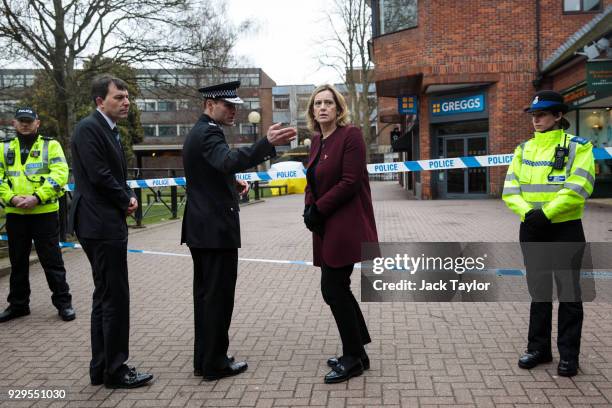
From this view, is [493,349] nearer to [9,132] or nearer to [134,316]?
[134,316]

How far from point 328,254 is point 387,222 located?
9516 millimetres

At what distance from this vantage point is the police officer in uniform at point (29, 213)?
5.18 metres

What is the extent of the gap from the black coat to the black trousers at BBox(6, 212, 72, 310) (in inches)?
91.5

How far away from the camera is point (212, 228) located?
3.54m

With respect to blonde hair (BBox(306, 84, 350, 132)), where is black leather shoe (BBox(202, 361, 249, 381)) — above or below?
below

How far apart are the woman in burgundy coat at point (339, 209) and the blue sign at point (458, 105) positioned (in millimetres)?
17300

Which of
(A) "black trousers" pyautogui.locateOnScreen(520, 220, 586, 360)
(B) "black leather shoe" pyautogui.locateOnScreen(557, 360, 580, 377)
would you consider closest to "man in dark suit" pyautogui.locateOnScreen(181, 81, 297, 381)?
(A) "black trousers" pyautogui.locateOnScreen(520, 220, 586, 360)

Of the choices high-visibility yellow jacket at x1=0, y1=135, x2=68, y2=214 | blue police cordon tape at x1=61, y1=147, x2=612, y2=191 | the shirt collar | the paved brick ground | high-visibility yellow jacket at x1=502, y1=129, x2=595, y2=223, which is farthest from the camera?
blue police cordon tape at x1=61, y1=147, x2=612, y2=191

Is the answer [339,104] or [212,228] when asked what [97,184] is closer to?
[212,228]

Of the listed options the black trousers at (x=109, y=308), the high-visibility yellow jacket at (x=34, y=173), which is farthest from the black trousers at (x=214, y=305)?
the high-visibility yellow jacket at (x=34, y=173)

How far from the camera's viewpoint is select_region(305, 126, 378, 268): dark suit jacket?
11.2 ft

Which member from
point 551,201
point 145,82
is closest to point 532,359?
point 551,201

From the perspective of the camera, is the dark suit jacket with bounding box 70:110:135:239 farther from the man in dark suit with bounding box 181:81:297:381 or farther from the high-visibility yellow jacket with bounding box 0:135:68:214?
the high-visibility yellow jacket with bounding box 0:135:68:214

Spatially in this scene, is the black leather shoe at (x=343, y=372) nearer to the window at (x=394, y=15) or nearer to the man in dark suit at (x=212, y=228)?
the man in dark suit at (x=212, y=228)
